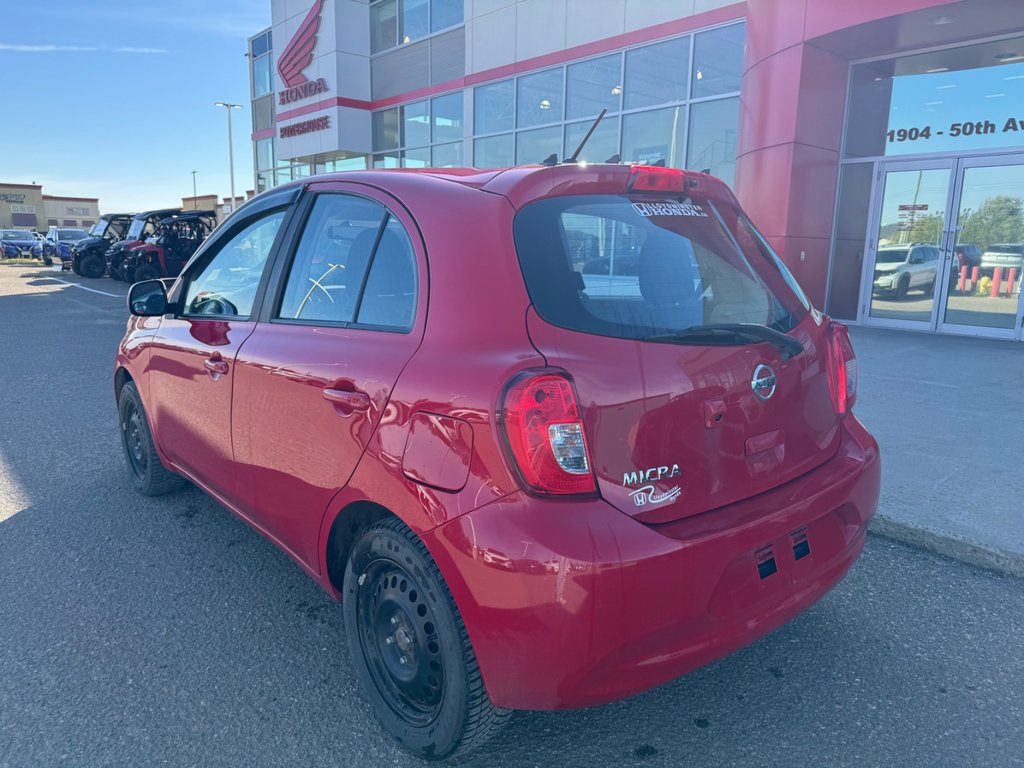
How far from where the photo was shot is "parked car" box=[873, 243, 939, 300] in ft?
35.3

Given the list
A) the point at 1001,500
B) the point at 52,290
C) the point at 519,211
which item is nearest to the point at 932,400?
the point at 1001,500

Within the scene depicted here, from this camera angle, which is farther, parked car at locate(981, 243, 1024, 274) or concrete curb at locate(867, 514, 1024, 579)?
parked car at locate(981, 243, 1024, 274)

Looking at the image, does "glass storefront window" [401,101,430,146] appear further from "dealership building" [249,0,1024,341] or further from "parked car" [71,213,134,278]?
"parked car" [71,213,134,278]

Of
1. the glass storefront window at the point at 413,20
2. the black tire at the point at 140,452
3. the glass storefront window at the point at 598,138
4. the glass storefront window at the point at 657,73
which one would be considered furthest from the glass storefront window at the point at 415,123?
the black tire at the point at 140,452

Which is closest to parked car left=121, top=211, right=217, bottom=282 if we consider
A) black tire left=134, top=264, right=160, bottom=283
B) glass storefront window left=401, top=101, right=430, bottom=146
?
black tire left=134, top=264, right=160, bottom=283

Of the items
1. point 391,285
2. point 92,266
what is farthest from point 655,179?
point 92,266

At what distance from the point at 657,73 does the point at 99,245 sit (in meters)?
19.4

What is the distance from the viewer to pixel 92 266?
24.3 meters

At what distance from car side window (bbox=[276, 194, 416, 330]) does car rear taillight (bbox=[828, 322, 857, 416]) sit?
149 centimetres

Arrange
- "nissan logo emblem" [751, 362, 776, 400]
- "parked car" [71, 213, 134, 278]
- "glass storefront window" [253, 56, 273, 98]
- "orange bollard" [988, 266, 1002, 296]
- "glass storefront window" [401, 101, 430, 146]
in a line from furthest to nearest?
"glass storefront window" [253, 56, 273, 98]
"parked car" [71, 213, 134, 278]
"glass storefront window" [401, 101, 430, 146]
"orange bollard" [988, 266, 1002, 296]
"nissan logo emblem" [751, 362, 776, 400]

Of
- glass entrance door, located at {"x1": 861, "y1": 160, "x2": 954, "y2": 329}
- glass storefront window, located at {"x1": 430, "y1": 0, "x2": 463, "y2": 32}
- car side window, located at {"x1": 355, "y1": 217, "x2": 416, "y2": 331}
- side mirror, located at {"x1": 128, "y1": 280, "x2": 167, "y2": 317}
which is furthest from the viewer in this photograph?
glass storefront window, located at {"x1": 430, "y1": 0, "x2": 463, "y2": 32}

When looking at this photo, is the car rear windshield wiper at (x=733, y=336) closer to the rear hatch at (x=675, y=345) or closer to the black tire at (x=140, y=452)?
the rear hatch at (x=675, y=345)

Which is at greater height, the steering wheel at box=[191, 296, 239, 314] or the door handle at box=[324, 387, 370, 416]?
the steering wheel at box=[191, 296, 239, 314]

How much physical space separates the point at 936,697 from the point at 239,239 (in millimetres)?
3349
